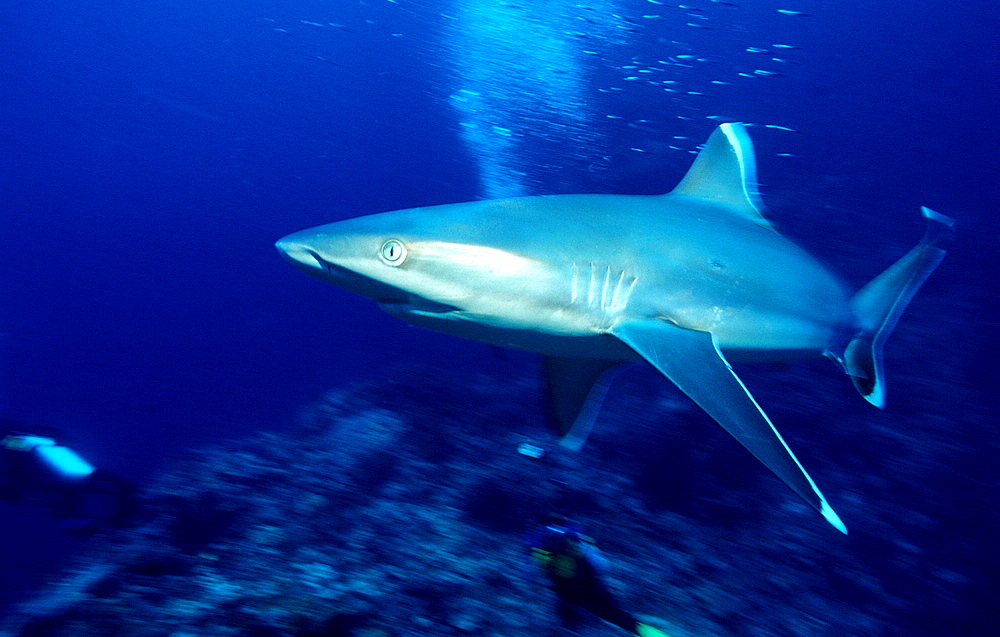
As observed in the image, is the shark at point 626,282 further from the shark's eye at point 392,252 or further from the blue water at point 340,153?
the blue water at point 340,153

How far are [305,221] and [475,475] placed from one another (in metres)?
105

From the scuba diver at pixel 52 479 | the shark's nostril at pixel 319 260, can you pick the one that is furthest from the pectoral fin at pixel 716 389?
the scuba diver at pixel 52 479

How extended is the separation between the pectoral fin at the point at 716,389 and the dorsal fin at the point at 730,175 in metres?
1.40

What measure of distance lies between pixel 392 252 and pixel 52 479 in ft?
31.4

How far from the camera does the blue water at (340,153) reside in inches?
585

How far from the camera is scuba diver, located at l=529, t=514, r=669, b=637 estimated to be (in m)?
3.31

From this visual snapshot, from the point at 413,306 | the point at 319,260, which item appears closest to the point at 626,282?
the point at 413,306

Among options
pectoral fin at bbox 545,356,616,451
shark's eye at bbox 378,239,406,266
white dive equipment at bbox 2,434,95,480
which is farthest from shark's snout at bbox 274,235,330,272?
white dive equipment at bbox 2,434,95,480

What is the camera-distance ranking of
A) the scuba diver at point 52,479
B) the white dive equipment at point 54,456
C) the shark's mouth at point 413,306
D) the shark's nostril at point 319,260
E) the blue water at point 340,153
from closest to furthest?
the shark's nostril at point 319,260 < the shark's mouth at point 413,306 < the scuba diver at point 52,479 < the white dive equipment at point 54,456 < the blue water at point 340,153

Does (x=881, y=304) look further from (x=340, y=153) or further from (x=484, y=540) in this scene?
(x=340, y=153)

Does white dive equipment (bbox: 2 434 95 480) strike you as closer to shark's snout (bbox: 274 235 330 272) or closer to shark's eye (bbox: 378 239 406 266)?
shark's snout (bbox: 274 235 330 272)

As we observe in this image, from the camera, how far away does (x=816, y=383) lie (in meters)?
6.88

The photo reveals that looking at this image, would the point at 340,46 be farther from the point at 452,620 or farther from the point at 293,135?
the point at 452,620

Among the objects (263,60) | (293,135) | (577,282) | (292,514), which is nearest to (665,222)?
(577,282)
